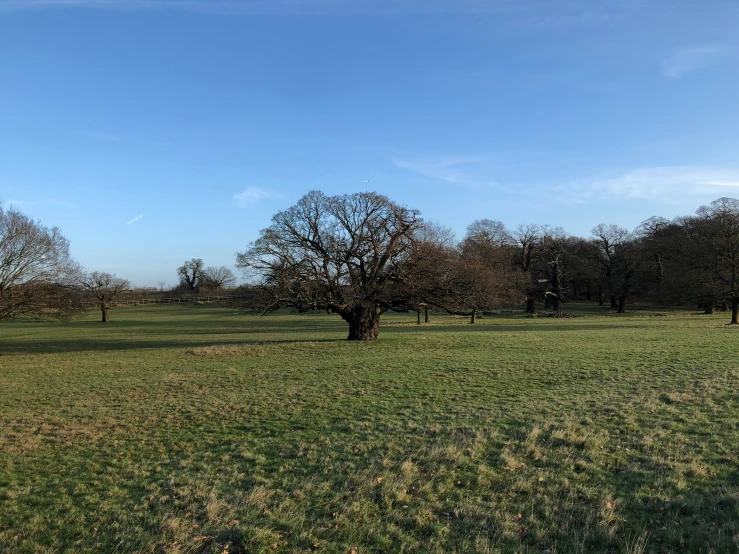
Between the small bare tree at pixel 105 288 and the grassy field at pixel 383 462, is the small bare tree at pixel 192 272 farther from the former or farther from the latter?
the grassy field at pixel 383 462

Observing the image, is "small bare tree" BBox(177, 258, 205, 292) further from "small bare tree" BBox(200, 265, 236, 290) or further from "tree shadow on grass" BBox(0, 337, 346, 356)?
"tree shadow on grass" BBox(0, 337, 346, 356)

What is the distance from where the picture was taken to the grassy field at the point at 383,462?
5.11 m

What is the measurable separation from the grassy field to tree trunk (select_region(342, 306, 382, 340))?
42.9ft

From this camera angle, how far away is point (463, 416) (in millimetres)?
10711

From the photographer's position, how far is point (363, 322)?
3094 centimetres

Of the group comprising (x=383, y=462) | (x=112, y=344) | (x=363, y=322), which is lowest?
(x=112, y=344)

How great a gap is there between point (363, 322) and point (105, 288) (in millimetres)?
50388

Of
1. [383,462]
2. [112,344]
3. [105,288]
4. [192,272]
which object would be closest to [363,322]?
[112,344]

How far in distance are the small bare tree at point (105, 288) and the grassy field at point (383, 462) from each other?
171 ft

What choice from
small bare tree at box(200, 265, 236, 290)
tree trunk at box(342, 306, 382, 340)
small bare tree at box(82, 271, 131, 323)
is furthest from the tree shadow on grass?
small bare tree at box(200, 265, 236, 290)

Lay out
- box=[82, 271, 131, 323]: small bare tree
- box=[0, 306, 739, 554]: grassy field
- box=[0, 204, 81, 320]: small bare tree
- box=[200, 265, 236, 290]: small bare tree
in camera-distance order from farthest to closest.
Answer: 1. box=[200, 265, 236, 290]: small bare tree
2. box=[82, 271, 131, 323]: small bare tree
3. box=[0, 204, 81, 320]: small bare tree
4. box=[0, 306, 739, 554]: grassy field

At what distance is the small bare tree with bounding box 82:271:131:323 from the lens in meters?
63.7

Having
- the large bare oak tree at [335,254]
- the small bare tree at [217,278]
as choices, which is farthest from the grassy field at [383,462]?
the small bare tree at [217,278]

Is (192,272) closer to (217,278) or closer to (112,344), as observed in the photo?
(217,278)
